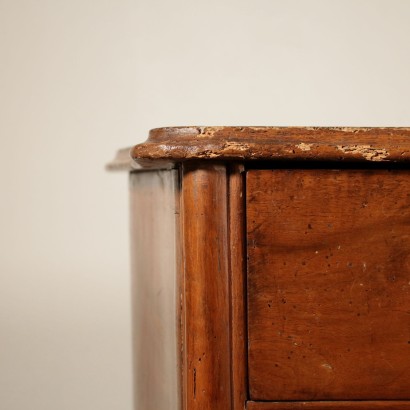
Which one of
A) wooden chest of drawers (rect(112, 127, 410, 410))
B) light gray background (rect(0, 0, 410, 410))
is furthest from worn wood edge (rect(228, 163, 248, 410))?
light gray background (rect(0, 0, 410, 410))

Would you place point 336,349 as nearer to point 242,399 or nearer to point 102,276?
point 242,399

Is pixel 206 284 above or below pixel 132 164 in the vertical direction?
below

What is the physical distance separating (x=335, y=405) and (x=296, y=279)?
0.13m

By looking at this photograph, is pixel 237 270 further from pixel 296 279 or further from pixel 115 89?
pixel 115 89

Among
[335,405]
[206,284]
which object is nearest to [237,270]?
[206,284]

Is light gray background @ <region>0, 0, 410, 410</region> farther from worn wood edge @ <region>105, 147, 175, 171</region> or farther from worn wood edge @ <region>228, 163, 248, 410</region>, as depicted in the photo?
worn wood edge @ <region>228, 163, 248, 410</region>

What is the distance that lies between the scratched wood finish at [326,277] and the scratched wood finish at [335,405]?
0.5 inches

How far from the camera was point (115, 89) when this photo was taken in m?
1.70

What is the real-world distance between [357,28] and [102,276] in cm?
81

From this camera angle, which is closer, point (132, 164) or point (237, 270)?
point (237, 270)

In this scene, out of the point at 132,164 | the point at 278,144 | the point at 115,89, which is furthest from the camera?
the point at 115,89

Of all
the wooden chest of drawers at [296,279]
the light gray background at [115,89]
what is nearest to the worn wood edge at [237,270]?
the wooden chest of drawers at [296,279]

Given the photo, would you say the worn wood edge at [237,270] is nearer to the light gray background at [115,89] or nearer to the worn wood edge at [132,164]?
the worn wood edge at [132,164]

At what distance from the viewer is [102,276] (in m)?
1.72
